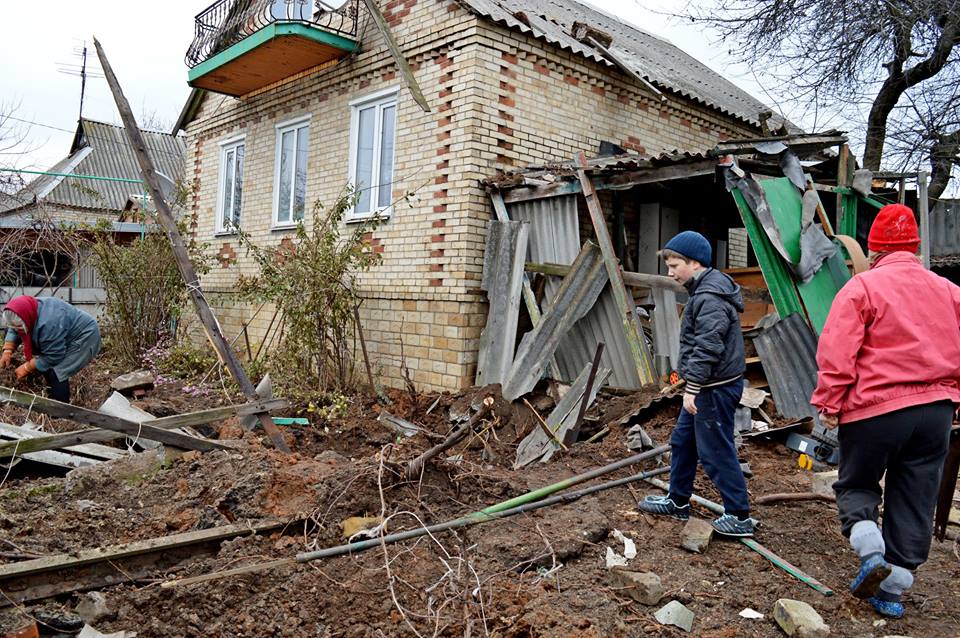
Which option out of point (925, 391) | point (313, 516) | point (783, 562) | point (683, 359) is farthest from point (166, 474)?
point (925, 391)

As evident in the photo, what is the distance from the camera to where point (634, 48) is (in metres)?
11.9

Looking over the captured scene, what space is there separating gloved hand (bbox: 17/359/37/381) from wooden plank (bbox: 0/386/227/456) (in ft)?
6.41

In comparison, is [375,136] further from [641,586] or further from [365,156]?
[641,586]

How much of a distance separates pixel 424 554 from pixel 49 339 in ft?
18.2

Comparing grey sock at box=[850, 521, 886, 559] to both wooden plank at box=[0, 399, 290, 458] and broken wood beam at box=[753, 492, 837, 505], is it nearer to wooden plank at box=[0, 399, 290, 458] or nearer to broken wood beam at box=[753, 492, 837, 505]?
broken wood beam at box=[753, 492, 837, 505]

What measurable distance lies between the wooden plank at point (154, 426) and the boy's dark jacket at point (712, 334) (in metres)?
3.75

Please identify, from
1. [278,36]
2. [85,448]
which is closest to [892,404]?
[85,448]

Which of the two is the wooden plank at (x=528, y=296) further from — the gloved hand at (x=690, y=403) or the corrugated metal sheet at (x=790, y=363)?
the gloved hand at (x=690, y=403)

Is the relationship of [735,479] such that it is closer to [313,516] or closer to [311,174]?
[313,516]

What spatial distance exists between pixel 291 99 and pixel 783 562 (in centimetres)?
959

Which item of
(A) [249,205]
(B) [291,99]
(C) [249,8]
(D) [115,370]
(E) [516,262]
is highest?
(C) [249,8]

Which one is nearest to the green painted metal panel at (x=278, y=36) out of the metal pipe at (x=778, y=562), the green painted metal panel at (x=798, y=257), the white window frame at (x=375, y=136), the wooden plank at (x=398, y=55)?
the wooden plank at (x=398, y=55)

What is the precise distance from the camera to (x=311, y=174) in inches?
410

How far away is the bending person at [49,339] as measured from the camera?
23.8 ft
